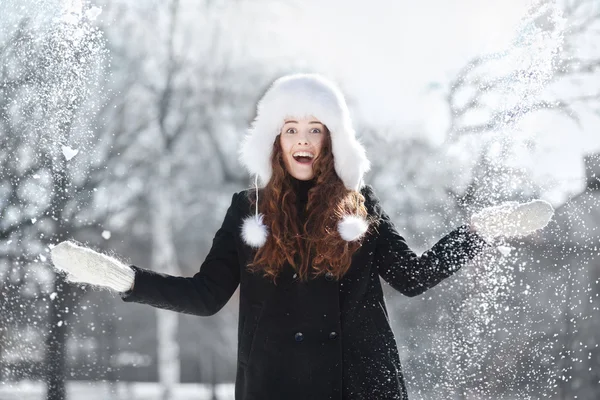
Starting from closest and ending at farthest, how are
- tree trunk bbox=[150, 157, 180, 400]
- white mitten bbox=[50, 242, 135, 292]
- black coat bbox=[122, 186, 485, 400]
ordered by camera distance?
white mitten bbox=[50, 242, 135, 292] → black coat bbox=[122, 186, 485, 400] → tree trunk bbox=[150, 157, 180, 400]

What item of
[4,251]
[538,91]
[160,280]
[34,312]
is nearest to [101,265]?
[160,280]

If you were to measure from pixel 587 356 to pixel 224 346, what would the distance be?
612 centimetres

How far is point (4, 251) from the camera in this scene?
9711mm

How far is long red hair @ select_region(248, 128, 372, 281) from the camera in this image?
284cm

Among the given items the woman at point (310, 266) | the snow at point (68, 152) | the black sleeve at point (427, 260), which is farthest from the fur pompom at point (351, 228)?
the snow at point (68, 152)

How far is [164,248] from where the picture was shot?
14.3 metres

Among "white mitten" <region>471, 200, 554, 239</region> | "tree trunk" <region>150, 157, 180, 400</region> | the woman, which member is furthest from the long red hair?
"tree trunk" <region>150, 157, 180, 400</region>

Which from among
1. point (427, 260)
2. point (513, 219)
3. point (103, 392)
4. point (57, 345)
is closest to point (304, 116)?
point (427, 260)

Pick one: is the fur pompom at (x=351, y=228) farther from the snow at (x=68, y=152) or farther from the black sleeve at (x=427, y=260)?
the snow at (x=68, y=152)

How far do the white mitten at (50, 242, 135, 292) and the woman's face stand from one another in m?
0.68

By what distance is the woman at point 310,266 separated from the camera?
2764mm

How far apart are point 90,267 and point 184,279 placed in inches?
14.2

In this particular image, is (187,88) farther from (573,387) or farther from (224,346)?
(573,387)

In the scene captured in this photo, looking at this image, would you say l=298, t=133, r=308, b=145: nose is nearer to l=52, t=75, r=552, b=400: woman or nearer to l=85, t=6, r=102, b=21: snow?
l=52, t=75, r=552, b=400: woman
